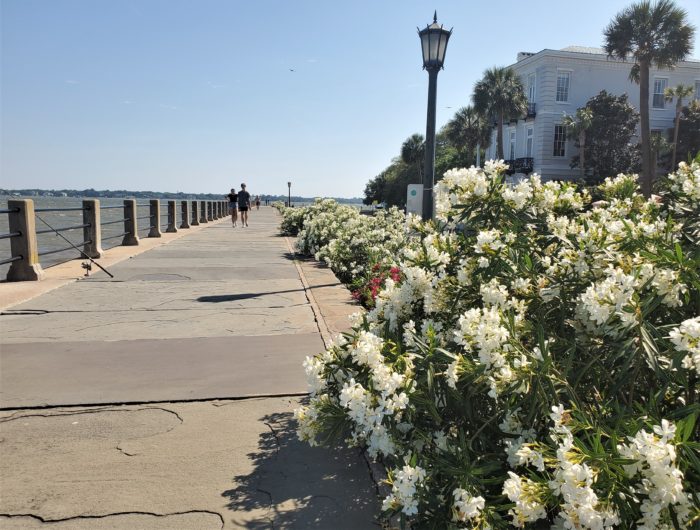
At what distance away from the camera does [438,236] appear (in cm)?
355

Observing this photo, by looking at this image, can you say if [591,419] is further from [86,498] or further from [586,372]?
[86,498]

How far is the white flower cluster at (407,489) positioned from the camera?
2.21 meters

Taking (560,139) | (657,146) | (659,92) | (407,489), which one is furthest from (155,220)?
(659,92)

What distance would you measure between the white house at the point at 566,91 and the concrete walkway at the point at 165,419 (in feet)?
142

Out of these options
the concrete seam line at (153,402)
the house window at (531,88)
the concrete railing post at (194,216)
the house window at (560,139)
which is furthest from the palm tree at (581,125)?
the concrete seam line at (153,402)

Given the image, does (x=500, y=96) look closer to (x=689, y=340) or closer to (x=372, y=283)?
(x=372, y=283)

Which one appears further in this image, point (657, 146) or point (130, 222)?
point (657, 146)

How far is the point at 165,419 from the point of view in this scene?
3994mm

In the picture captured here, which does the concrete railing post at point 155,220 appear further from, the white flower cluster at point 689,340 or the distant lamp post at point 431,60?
the white flower cluster at point 689,340

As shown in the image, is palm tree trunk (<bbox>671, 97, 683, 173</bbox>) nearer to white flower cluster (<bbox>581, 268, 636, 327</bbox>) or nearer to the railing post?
the railing post

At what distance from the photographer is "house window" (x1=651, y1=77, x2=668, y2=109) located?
4722 cm

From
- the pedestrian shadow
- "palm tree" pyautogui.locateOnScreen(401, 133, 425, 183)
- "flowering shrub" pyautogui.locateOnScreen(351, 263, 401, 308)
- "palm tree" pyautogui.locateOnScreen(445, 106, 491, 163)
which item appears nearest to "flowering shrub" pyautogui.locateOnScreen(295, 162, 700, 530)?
the pedestrian shadow

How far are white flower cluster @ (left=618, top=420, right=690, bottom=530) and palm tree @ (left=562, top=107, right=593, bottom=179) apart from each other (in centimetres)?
4665

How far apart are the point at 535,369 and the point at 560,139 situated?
162ft
